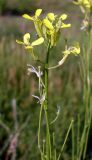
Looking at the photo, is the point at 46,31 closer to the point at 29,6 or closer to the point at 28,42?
the point at 28,42

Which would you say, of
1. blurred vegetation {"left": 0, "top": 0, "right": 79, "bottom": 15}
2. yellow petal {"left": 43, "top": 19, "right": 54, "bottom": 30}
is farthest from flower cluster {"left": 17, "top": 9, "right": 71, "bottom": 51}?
blurred vegetation {"left": 0, "top": 0, "right": 79, "bottom": 15}

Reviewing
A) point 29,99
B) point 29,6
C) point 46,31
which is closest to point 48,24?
point 46,31

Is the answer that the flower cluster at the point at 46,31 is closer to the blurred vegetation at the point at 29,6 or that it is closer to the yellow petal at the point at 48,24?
the yellow petal at the point at 48,24

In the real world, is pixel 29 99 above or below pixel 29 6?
below

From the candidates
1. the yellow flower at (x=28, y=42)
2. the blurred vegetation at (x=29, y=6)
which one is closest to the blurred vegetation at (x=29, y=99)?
the yellow flower at (x=28, y=42)

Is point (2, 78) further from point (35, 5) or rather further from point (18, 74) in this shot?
point (35, 5)

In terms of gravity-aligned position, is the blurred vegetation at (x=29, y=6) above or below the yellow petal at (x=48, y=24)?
above

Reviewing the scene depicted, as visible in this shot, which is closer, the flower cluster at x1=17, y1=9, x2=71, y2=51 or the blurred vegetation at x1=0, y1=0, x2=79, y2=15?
the flower cluster at x1=17, y1=9, x2=71, y2=51

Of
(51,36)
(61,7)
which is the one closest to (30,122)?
(51,36)

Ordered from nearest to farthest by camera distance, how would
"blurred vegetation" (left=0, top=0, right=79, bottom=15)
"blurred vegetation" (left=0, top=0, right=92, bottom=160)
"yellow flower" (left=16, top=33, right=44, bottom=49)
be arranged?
"yellow flower" (left=16, top=33, right=44, bottom=49) < "blurred vegetation" (left=0, top=0, right=92, bottom=160) < "blurred vegetation" (left=0, top=0, right=79, bottom=15)

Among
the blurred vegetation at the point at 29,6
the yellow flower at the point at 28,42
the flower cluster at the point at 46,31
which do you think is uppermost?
the blurred vegetation at the point at 29,6

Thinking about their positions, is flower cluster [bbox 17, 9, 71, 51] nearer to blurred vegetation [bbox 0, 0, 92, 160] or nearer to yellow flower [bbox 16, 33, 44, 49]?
yellow flower [bbox 16, 33, 44, 49]
